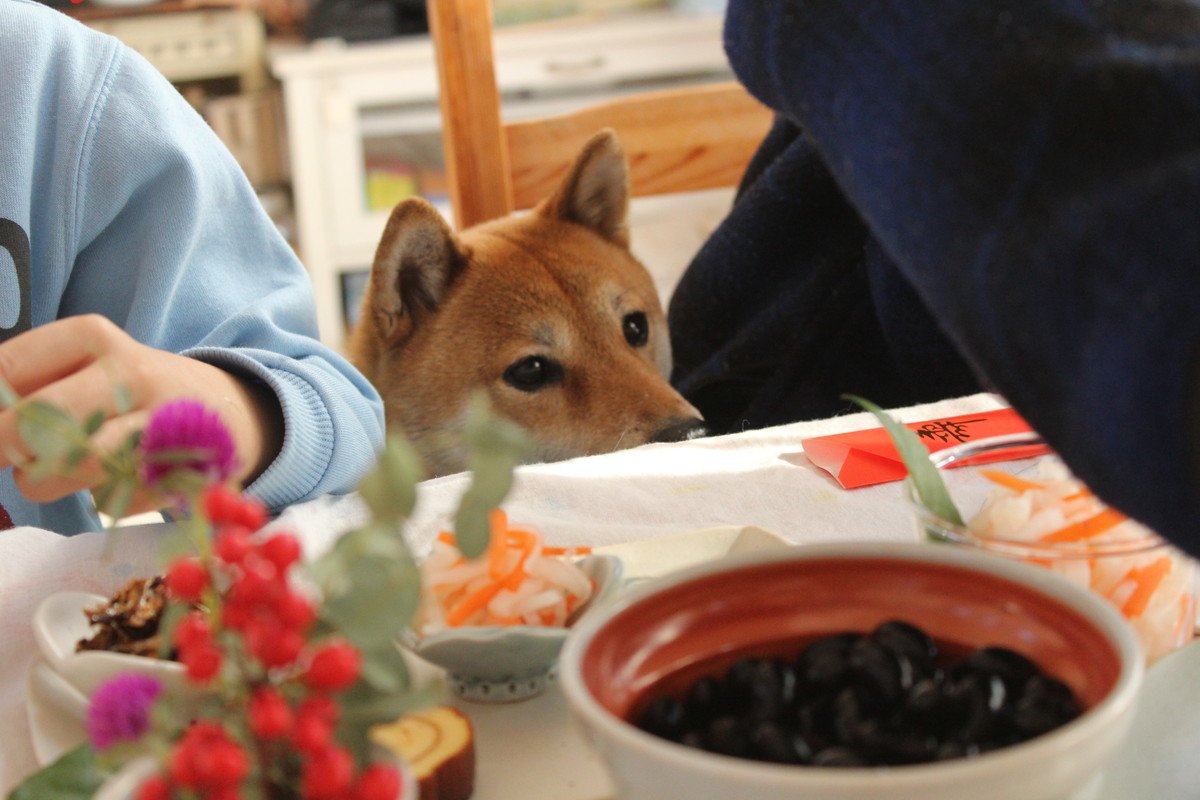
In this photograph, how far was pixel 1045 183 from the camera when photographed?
0.31m

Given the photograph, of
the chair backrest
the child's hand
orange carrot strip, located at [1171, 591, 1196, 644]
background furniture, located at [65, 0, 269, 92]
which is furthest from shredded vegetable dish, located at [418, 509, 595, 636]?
background furniture, located at [65, 0, 269, 92]

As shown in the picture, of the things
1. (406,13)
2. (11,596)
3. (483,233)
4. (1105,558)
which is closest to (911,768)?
(1105,558)

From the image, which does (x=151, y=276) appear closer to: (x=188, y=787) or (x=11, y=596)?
(x=11, y=596)

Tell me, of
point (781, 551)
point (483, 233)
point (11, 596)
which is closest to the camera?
point (781, 551)

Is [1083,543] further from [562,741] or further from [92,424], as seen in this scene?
[92,424]

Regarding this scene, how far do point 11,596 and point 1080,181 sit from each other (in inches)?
18.6

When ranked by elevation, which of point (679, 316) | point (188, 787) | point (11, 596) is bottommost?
point (679, 316)

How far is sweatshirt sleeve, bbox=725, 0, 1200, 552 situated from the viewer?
28 centimetres

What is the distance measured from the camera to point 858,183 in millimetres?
380

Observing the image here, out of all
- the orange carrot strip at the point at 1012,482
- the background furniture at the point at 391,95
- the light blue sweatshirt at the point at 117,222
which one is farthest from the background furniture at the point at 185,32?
the orange carrot strip at the point at 1012,482

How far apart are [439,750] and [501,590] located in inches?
3.1

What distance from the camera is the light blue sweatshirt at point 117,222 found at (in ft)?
2.75

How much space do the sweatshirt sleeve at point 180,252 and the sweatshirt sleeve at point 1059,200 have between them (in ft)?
1.61

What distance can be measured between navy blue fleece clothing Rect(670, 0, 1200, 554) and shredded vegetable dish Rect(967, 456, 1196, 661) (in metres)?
0.06
